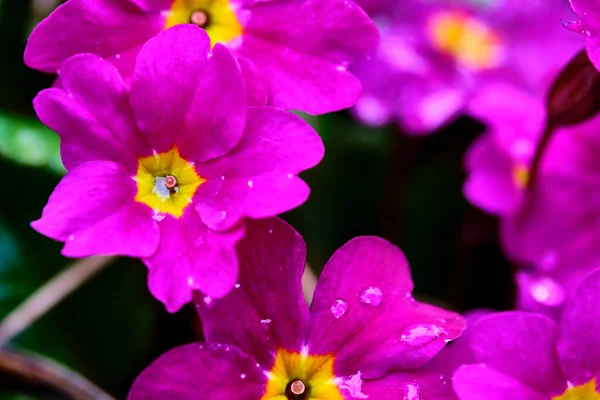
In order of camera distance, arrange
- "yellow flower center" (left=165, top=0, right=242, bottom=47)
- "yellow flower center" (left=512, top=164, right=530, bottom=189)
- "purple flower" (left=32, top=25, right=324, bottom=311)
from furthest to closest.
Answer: "yellow flower center" (left=512, top=164, right=530, bottom=189), "yellow flower center" (left=165, top=0, right=242, bottom=47), "purple flower" (left=32, top=25, right=324, bottom=311)

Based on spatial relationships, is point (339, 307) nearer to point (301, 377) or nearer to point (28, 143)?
point (301, 377)

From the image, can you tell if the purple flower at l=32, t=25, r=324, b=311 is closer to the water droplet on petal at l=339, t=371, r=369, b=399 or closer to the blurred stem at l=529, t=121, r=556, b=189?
the water droplet on petal at l=339, t=371, r=369, b=399

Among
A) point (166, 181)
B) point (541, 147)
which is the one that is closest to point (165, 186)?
point (166, 181)

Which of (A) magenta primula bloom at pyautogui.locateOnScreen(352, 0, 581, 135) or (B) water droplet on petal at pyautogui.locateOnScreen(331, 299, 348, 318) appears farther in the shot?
(A) magenta primula bloom at pyautogui.locateOnScreen(352, 0, 581, 135)

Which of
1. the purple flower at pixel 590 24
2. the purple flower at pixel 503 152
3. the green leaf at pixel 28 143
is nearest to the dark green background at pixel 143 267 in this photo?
the green leaf at pixel 28 143

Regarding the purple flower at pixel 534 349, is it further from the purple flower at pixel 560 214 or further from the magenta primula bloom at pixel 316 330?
the purple flower at pixel 560 214

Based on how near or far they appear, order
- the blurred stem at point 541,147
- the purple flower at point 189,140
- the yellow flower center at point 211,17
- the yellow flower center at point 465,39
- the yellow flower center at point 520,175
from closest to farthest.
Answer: the purple flower at point 189,140 < the yellow flower center at point 211,17 < the blurred stem at point 541,147 < the yellow flower center at point 520,175 < the yellow flower center at point 465,39

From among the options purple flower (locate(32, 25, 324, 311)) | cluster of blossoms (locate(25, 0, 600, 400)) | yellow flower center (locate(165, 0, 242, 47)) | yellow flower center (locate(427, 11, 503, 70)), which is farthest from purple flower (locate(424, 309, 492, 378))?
yellow flower center (locate(427, 11, 503, 70))
